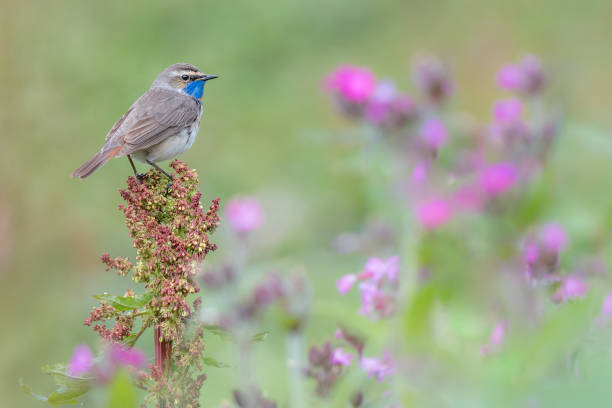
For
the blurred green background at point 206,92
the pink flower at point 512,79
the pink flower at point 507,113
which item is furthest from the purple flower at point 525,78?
the blurred green background at point 206,92

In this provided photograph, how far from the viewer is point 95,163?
2.71 m

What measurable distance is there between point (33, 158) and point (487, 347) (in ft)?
13.4

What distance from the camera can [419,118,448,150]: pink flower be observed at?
4.08 ft

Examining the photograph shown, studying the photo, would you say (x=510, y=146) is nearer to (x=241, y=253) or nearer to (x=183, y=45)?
(x=241, y=253)

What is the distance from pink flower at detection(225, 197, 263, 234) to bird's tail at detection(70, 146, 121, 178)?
1543mm

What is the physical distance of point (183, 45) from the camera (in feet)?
20.4

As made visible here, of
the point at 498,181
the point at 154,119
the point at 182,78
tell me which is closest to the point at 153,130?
the point at 154,119

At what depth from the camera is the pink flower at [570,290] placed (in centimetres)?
135

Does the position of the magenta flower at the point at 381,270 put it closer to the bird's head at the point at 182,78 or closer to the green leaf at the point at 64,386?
the green leaf at the point at 64,386

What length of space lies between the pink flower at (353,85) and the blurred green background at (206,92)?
1.66 m

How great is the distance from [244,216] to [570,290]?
0.60m

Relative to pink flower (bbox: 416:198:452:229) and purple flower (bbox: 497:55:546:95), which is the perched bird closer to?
purple flower (bbox: 497:55:546:95)

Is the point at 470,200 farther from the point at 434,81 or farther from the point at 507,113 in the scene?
the point at 507,113

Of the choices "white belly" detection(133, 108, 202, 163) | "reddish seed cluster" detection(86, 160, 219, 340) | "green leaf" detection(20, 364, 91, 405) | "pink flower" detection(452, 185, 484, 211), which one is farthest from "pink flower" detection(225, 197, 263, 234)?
"white belly" detection(133, 108, 202, 163)
